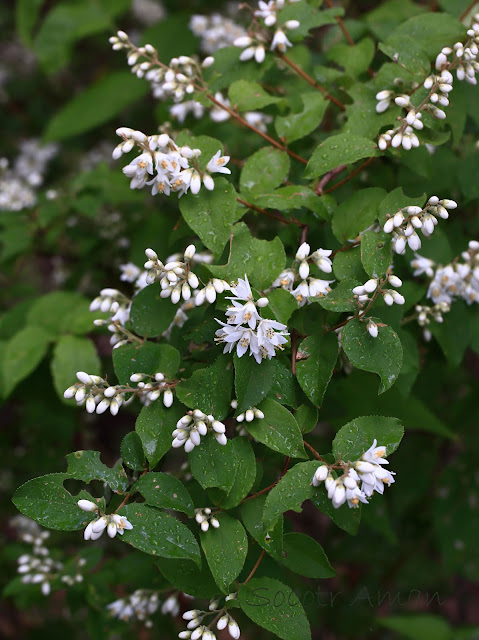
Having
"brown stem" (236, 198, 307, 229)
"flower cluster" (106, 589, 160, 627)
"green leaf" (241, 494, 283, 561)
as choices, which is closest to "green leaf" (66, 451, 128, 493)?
"green leaf" (241, 494, 283, 561)

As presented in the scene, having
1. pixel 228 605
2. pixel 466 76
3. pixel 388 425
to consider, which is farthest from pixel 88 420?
pixel 466 76

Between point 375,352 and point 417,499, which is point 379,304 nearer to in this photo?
point 375,352

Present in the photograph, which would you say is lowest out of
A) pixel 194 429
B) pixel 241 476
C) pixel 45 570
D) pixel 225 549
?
pixel 45 570

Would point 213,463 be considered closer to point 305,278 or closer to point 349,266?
point 305,278

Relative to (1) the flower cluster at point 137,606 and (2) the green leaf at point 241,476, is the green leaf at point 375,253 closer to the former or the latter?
(2) the green leaf at point 241,476

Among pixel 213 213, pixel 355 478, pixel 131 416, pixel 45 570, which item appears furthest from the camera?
pixel 131 416

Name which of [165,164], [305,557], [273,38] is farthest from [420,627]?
[273,38]
